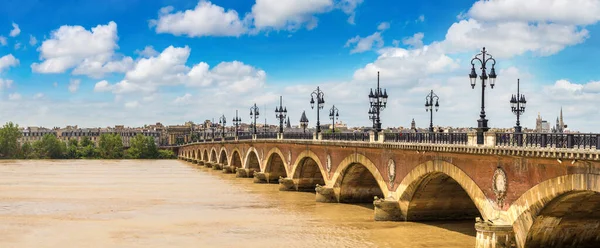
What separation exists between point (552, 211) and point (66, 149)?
13828 cm

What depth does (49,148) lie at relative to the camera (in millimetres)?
142000

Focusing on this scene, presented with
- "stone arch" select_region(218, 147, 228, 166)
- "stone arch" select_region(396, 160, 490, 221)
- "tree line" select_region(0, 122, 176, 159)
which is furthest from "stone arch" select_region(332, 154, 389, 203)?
"tree line" select_region(0, 122, 176, 159)

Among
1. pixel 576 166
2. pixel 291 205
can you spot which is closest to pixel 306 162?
pixel 291 205

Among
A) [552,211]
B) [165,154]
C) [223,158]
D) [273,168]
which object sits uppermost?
[552,211]

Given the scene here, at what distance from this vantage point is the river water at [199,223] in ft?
94.3

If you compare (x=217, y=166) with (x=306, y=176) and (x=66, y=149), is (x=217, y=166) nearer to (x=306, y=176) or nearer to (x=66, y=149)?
(x=306, y=176)

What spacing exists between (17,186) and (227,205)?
24316 mm

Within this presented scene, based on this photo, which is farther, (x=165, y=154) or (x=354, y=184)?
(x=165, y=154)

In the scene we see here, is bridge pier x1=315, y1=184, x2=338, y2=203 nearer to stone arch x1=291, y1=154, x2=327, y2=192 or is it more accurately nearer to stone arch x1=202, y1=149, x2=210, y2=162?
stone arch x1=291, y1=154, x2=327, y2=192

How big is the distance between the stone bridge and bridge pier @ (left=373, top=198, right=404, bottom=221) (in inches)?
1.8

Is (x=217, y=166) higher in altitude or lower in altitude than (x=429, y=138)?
lower

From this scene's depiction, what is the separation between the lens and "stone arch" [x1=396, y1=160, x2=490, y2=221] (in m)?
30.0

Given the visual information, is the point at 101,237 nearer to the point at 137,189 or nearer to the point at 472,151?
the point at 472,151

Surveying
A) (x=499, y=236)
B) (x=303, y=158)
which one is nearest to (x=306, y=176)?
(x=303, y=158)
